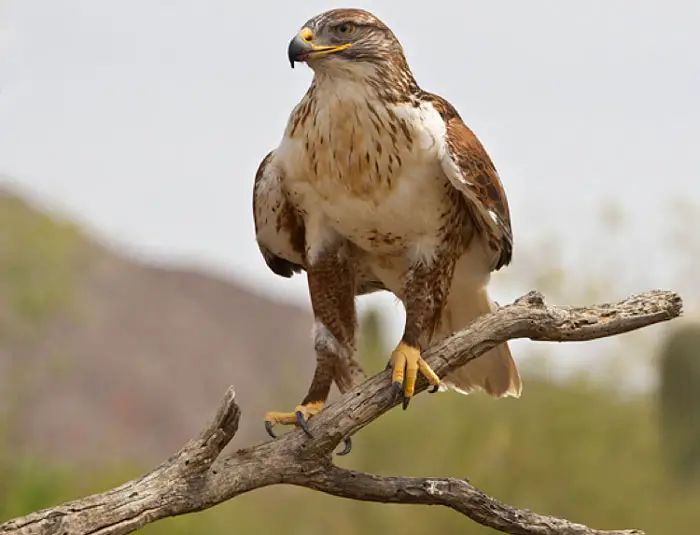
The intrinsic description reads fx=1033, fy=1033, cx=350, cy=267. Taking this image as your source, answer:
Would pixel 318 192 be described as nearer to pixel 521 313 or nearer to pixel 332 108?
pixel 332 108

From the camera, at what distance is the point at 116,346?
23328 millimetres

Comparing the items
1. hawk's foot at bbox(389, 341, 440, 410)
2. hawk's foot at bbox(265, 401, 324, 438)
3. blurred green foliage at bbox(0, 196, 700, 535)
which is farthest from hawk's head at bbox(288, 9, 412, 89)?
blurred green foliage at bbox(0, 196, 700, 535)

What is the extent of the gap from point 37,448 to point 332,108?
19.1 m

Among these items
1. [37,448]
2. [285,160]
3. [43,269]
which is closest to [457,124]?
Answer: [285,160]

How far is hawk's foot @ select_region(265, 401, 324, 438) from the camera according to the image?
148 inches

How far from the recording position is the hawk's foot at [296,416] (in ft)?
12.4

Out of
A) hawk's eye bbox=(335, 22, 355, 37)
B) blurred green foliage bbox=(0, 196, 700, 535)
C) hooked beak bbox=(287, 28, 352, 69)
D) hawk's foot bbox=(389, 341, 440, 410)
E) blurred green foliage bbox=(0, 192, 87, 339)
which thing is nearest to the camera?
hooked beak bbox=(287, 28, 352, 69)

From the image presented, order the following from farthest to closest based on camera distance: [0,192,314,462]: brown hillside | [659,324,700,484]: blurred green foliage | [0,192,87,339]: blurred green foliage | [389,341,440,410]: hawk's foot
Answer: [0,192,314,462]: brown hillside, [0,192,87,339]: blurred green foliage, [659,324,700,484]: blurred green foliage, [389,341,440,410]: hawk's foot

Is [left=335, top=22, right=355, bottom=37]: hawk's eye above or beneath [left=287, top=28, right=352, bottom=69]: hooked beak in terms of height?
above

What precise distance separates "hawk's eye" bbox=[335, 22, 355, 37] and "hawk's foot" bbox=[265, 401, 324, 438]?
1372 millimetres

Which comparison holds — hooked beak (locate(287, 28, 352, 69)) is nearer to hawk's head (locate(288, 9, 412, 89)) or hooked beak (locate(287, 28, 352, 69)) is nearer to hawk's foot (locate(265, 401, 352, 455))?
hawk's head (locate(288, 9, 412, 89))

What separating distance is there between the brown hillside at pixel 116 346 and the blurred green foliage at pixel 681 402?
728 cm

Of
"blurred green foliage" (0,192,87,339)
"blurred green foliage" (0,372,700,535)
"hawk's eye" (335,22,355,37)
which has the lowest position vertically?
"hawk's eye" (335,22,355,37)

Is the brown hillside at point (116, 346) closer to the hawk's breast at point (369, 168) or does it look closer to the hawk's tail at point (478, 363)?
the hawk's tail at point (478, 363)
